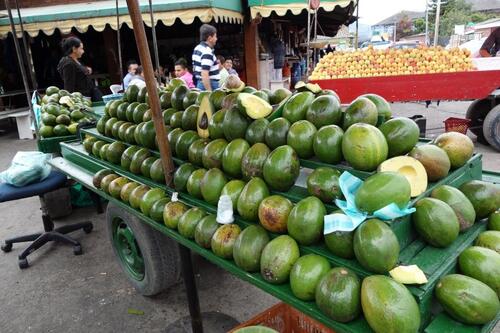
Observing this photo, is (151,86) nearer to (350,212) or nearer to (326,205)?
(326,205)

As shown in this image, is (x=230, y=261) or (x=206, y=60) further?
(x=206, y=60)

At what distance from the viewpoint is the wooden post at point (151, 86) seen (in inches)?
79.7

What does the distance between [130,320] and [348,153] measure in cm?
225

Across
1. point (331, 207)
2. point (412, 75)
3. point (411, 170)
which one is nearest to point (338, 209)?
point (331, 207)

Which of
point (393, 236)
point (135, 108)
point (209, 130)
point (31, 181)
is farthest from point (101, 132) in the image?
point (393, 236)

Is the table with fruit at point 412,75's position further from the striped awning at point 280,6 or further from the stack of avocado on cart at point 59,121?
the stack of avocado on cart at point 59,121

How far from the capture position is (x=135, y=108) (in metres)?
3.02

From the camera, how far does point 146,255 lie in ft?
9.45

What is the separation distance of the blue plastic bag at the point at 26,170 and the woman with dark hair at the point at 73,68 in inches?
88.6

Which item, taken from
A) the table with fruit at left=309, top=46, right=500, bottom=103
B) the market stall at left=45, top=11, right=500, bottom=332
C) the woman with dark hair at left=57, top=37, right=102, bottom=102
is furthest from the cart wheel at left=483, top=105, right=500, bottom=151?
the woman with dark hair at left=57, top=37, right=102, bottom=102

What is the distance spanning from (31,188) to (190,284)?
2328mm

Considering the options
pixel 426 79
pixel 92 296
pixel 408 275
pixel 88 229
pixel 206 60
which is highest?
pixel 206 60

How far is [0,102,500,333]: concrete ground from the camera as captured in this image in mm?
2928

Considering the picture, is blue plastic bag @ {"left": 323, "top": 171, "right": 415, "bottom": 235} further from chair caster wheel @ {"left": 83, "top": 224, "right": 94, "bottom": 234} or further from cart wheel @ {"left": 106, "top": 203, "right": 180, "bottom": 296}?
chair caster wheel @ {"left": 83, "top": 224, "right": 94, "bottom": 234}
